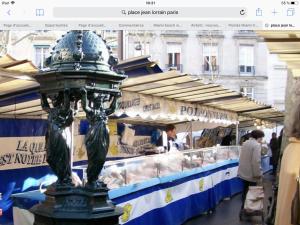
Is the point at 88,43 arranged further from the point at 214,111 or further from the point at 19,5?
the point at 214,111

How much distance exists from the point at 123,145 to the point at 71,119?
34.0 feet

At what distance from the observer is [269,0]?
3.27m

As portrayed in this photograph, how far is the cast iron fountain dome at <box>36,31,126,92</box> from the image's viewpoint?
3.11 meters

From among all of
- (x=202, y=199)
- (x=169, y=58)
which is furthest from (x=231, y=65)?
(x=202, y=199)

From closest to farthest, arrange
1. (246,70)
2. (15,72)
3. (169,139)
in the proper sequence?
A: (15,72)
(169,139)
(246,70)

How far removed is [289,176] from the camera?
12.9 feet

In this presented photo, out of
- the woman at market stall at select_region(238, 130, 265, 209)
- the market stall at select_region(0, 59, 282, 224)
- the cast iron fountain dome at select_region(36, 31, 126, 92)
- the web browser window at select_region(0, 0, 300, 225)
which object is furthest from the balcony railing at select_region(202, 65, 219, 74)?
the cast iron fountain dome at select_region(36, 31, 126, 92)

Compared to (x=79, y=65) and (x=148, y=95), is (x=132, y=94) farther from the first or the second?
(x=79, y=65)

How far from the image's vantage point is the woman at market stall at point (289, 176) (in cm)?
392

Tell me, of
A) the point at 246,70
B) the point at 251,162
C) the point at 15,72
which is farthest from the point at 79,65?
the point at 246,70

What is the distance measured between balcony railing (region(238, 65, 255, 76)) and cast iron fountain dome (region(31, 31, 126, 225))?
39963mm

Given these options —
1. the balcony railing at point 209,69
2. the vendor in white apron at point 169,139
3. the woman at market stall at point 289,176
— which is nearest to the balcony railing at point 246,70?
the balcony railing at point 209,69

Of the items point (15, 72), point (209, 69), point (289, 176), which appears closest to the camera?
point (289, 176)

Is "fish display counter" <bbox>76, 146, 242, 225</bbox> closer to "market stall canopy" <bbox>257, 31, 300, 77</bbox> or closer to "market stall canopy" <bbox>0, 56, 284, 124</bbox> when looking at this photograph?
"market stall canopy" <bbox>0, 56, 284, 124</bbox>
